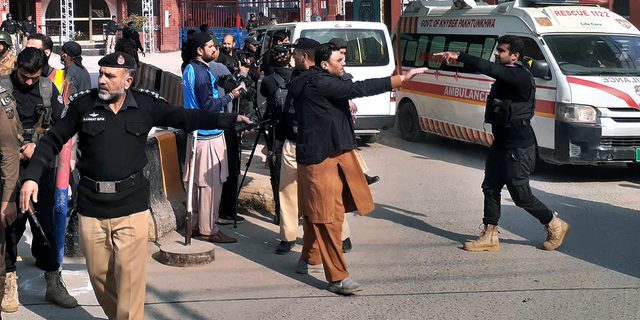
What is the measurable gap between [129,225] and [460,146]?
29.6 ft

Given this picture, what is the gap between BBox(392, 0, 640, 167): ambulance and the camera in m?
8.99

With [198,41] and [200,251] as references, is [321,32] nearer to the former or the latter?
[198,41]

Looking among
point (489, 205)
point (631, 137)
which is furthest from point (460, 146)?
point (489, 205)

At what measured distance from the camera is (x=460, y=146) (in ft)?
41.3

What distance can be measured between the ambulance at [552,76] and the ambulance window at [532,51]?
1 centimetres

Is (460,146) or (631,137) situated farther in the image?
(460,146)

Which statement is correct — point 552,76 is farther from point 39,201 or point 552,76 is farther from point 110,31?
point 110,31

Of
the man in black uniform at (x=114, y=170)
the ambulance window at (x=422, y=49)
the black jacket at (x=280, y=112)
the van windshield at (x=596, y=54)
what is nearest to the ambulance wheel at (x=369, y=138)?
the ambulance window at (x=422, y=49)

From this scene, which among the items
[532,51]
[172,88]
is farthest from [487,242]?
[172,88]

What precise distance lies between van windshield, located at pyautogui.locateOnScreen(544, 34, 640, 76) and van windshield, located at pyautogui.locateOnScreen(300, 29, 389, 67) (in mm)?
2847

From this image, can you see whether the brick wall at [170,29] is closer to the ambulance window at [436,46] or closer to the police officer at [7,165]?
the ambulance window at [436,46]

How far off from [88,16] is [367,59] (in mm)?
30011

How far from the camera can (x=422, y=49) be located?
12.4 m

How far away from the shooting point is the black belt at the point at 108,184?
415 centimetres
